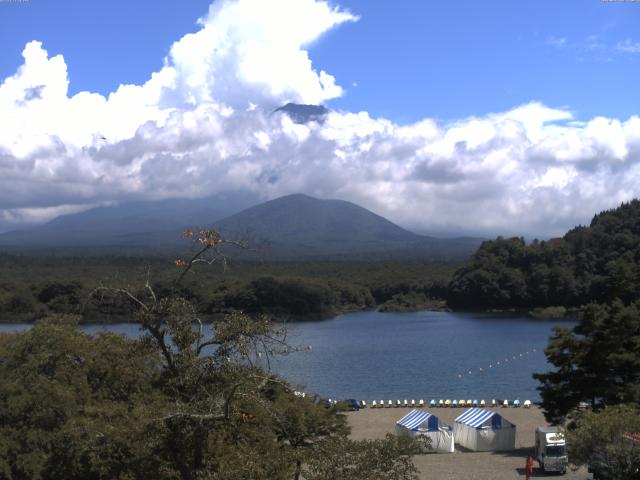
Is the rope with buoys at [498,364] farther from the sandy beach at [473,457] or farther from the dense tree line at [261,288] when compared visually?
A: the dense tree line at [261,288]

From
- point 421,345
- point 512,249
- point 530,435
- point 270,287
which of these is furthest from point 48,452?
point 512,249

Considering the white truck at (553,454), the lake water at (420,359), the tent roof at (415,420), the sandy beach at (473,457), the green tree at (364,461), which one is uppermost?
the green tree at (364,461)

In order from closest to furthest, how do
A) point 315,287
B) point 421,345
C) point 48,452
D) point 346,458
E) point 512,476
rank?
point 346,458
point 48,452
point 512,476
point 421,345
point 315,287

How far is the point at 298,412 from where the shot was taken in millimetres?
13891

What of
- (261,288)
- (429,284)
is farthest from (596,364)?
(429,284)

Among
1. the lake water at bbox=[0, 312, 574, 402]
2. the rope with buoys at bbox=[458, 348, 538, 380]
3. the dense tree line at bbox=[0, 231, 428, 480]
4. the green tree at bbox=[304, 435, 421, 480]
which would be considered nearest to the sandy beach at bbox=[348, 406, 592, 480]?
the lake water at bbox=[0, 312, 574, 402]

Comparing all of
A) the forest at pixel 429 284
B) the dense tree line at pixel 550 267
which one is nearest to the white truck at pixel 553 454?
the forest at pixel 429 284

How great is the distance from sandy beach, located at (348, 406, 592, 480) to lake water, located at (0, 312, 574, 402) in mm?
3087

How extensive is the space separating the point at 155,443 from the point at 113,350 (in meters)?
6.23

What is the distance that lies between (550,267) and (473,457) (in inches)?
2281

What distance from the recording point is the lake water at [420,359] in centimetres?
3262

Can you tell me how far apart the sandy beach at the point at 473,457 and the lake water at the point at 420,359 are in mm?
3087

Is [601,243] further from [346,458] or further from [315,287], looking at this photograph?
[346,458]

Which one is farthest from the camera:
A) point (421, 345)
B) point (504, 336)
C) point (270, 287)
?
point (270, 287)
